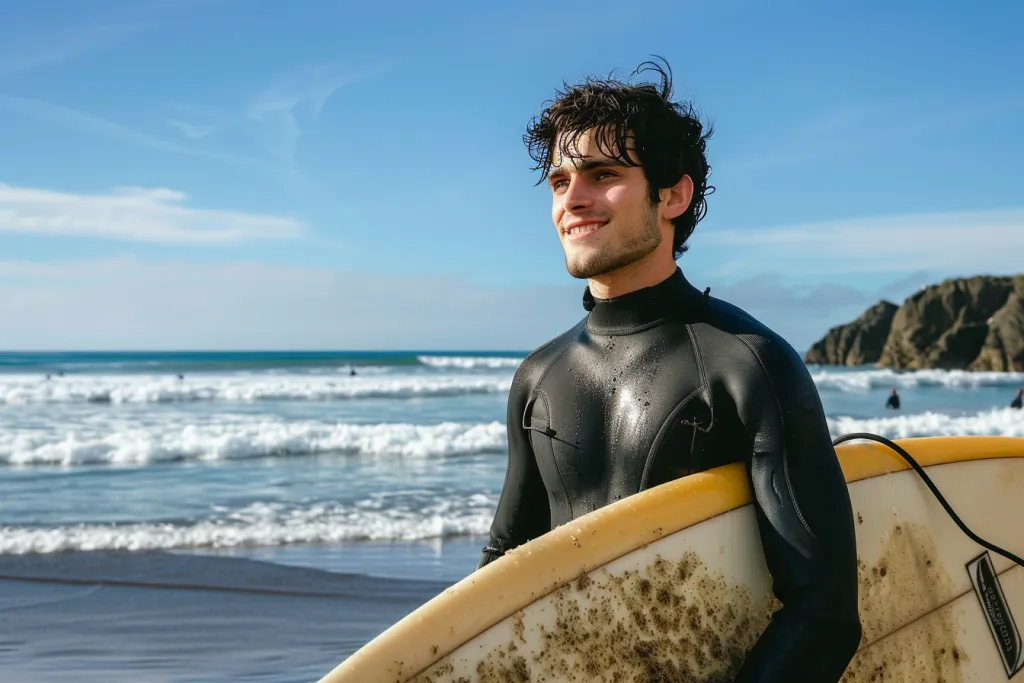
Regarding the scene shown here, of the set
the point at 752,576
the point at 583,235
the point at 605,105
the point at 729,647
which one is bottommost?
the point at 729,647

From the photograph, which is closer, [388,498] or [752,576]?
[752,576]

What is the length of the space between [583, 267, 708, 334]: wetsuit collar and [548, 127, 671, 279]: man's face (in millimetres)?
92

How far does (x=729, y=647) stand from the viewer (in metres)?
1.92

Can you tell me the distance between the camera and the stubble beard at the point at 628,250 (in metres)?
2.07

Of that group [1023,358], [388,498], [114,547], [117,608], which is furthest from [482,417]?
[1023,358]

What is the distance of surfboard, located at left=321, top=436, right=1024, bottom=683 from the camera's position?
1769 mm

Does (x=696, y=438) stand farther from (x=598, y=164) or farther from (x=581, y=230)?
(x=598, y=164)

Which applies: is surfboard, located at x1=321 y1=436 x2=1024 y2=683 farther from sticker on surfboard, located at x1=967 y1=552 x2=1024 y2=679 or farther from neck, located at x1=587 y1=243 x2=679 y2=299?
neck, located at x1=587 y1=243 x2=679 y2=299

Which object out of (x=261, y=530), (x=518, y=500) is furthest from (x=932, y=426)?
(x=518, y=500)

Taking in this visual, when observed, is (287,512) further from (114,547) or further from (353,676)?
(353,676)

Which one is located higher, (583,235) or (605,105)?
(605,105)

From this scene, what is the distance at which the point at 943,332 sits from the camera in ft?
201

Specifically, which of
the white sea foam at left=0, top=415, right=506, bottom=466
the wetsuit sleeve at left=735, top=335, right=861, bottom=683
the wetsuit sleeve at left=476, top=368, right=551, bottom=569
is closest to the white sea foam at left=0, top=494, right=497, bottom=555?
the white sea foam at left=0, top=415, right=506, bottom=466

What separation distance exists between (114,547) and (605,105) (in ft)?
22.3
